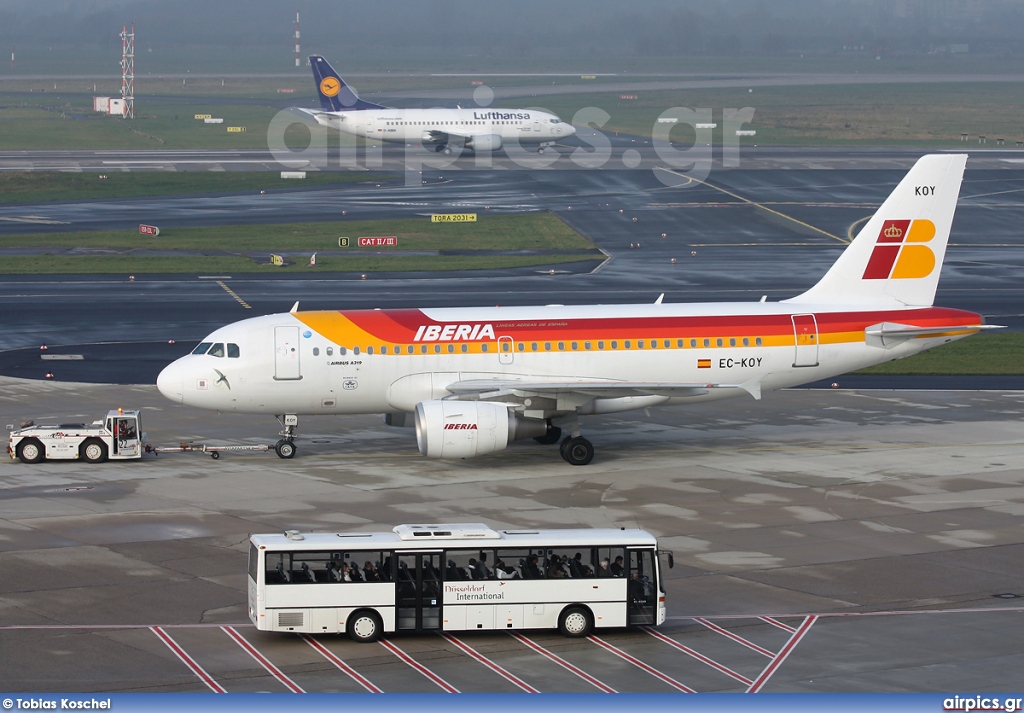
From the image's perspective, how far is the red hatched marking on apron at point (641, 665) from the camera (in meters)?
24.3

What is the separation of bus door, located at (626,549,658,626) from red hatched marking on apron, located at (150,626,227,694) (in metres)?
8.30

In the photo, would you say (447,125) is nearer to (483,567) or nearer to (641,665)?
(483,567)

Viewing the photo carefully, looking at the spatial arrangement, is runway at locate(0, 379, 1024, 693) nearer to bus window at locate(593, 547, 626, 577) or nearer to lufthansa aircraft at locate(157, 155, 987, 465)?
bus window at locate(593, 547, 626, 577)

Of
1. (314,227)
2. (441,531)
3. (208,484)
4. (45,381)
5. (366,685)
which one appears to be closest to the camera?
(366,685)

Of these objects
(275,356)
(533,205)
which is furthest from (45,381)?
(533,205)

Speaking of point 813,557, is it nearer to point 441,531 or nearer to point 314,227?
point 441,531

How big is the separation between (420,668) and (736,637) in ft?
21.3

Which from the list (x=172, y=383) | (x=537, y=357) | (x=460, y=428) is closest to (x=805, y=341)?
(x=537, y=357)

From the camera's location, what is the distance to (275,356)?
4362 centimetres

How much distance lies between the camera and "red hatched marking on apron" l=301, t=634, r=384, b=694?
2442cm

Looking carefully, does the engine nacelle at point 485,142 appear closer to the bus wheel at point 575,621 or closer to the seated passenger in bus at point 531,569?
the seated passenger in bus at point 531,569

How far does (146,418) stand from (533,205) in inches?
2382

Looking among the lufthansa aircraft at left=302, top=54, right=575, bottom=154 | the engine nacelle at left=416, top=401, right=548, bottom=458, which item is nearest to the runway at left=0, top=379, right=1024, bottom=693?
the engine nacelle at left=416, top=401, right=548, bottom=458

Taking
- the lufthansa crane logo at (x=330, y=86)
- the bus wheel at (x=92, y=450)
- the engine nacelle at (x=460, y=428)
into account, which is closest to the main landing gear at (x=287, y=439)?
the engine nacelle at (x=460, y=428)
